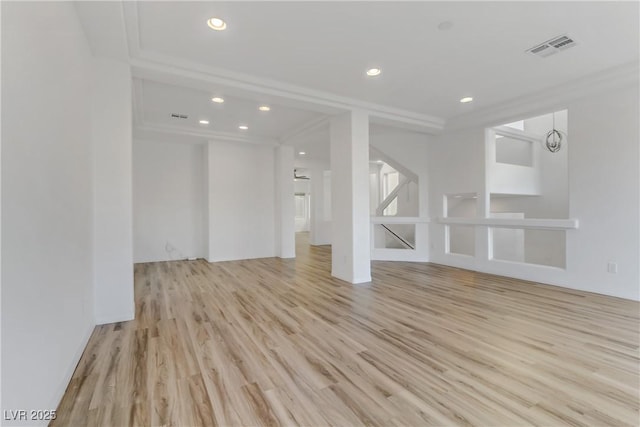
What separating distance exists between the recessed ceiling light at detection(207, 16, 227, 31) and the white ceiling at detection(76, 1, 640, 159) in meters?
0.07

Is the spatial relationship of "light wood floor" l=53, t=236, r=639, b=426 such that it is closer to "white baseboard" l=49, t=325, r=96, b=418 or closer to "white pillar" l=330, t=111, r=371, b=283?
"white baseboard" l=49, t=325, r=96, b=418

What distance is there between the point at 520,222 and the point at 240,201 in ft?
18.7

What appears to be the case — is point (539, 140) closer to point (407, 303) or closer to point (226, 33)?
point (407, 303)

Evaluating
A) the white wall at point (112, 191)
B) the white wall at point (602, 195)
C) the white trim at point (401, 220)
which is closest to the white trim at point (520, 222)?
the white wall at point (602, 195)

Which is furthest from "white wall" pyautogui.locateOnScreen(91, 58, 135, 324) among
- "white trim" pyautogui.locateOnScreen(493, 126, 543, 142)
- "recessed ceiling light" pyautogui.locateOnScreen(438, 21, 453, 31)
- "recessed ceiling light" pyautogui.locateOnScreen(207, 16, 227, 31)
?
"white trim" pyautogui.locateOnScreen(493, 126, 543, 142)

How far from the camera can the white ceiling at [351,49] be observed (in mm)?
2424

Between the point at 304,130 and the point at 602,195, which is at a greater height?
the point at 304,130

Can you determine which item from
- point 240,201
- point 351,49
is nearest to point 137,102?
point 240,201

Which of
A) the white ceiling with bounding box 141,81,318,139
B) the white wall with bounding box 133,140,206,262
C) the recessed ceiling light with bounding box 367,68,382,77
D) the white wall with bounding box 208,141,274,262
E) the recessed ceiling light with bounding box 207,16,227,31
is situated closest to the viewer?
the recessed ceiling light with bounding box 207,16,227,31

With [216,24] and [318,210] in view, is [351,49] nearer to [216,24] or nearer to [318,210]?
[216,24]

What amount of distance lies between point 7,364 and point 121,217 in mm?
2157

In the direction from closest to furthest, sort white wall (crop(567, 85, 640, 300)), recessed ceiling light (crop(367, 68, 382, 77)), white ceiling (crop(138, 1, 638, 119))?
white ceiling (crop(138, 1, 638, 119))
recessed ceiling light (crop(367, 68, 382, 77))
white wall (crop(567, 85, 640, 300))

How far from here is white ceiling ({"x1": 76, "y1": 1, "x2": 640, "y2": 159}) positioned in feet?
7.95

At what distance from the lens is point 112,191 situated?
9.96ft
